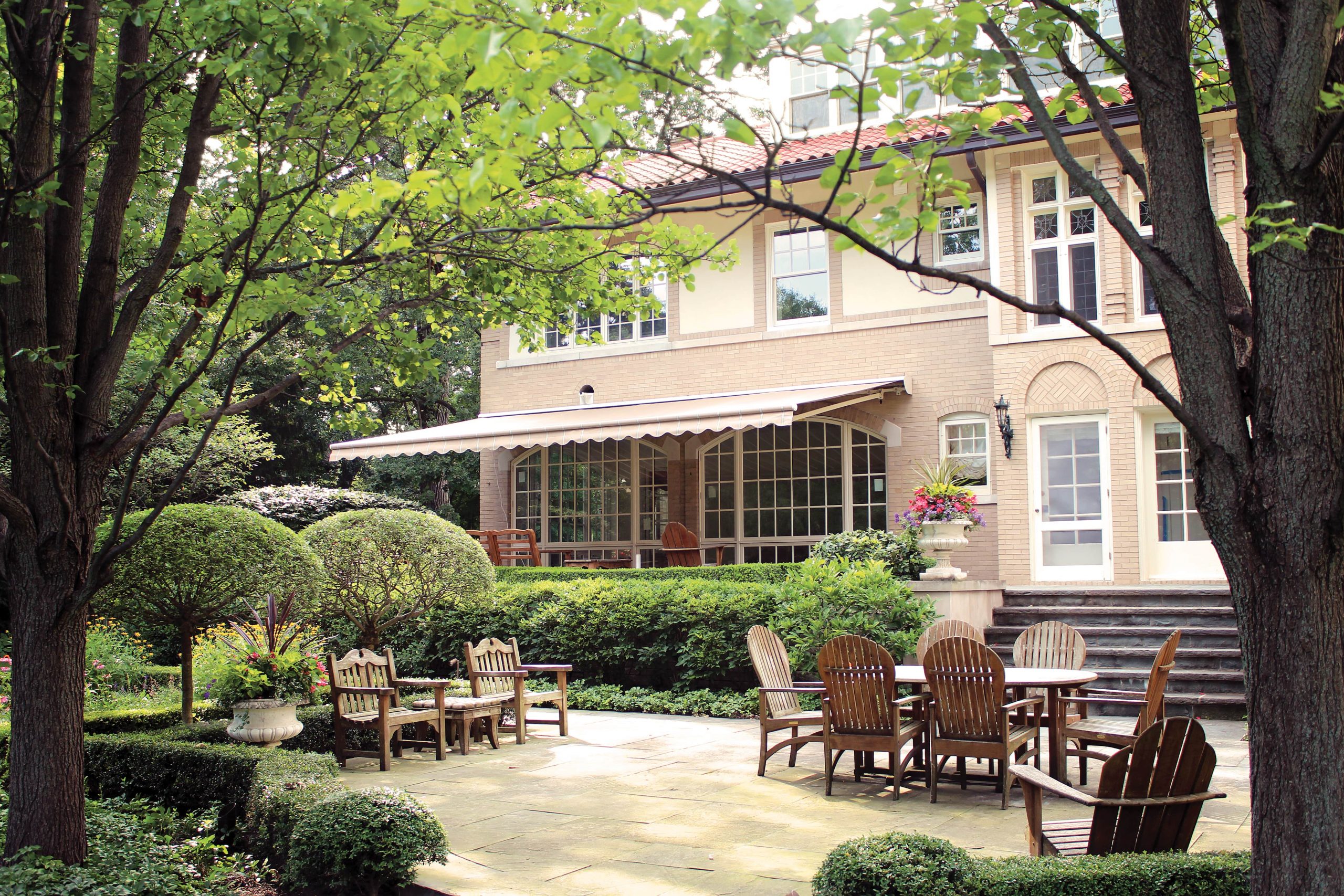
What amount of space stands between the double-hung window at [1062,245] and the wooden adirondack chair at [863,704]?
324 inches

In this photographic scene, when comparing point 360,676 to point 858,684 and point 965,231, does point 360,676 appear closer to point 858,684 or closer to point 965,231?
point 858,684

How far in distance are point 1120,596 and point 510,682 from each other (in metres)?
7.09

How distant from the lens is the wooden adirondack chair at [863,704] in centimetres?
705

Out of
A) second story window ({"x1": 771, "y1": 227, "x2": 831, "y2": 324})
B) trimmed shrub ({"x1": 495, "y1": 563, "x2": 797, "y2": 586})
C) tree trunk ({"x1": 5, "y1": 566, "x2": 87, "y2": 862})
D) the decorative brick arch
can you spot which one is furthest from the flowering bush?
tree trunk ({"x1": 5, "y1": 566, "x2": 87, "y2": 862})

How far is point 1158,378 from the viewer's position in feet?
42.8

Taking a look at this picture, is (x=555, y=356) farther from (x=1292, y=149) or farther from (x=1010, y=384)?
(x=1292, y=149)

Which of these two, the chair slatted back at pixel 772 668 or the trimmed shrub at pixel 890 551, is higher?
the trimmed shrub at pixel 890 551

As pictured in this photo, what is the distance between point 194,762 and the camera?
703 cm

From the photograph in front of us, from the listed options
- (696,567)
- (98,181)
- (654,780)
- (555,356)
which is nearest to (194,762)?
(654,780)

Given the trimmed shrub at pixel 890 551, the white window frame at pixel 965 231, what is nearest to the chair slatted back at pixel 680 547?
the trimmed shrub at pixel 890 551

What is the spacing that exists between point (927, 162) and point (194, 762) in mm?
6067

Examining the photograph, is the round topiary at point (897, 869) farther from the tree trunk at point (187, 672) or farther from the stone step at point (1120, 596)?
the stone step at point (1120, 596)

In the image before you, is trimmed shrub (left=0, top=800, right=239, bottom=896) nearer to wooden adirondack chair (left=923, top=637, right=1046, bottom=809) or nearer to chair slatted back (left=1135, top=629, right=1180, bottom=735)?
wooden adirondack chair (left=923, top=637, right=1046, bottom=809)

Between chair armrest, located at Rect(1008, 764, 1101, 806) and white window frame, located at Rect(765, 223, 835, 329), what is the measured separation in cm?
1177
